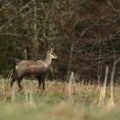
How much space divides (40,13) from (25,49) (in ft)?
6.22

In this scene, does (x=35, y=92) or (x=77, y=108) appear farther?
(x=35, y=92)

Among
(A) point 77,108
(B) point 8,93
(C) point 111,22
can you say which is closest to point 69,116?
(A) point 77,108

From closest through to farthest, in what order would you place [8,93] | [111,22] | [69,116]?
[69,116] < [8,93] < [111,22]

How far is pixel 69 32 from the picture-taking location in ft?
95.5

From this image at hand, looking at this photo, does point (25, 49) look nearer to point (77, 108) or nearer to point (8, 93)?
point (8, 93)

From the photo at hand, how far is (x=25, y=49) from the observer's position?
95.9ft

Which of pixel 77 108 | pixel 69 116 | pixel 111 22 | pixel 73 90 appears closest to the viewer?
pixel 69 116

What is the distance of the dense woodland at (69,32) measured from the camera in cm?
2844

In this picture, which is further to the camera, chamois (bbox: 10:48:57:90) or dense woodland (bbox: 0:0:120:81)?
dense woodland (bbox: 0:0:120:81)

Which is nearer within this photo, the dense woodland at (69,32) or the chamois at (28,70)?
the chamois at (28,70)

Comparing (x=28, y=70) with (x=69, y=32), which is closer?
(x=28, y=70)

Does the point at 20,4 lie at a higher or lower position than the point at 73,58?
higher

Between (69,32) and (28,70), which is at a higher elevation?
(28,70)

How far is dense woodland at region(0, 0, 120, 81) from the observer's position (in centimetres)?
2844
